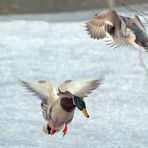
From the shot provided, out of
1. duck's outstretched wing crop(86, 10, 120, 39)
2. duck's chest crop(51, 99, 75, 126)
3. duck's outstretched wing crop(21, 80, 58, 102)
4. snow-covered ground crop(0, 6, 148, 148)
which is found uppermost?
duck's outstretched wing crop(86, 10, 120, 39)

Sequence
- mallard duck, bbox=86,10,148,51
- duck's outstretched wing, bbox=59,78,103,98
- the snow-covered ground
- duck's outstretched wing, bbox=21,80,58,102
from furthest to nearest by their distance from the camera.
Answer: the snow-covered ground → duck's outstretched wing, bbox=21,80,58,102 → duck's outstretched wing, bbox=59,78,103,98 → mallard duck, bbox=86,10,148,51

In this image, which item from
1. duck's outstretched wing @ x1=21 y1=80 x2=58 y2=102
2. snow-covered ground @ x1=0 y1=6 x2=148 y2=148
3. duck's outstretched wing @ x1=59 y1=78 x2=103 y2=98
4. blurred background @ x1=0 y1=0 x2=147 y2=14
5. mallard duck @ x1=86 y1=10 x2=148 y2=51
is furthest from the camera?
blurred background @ x1=0 y1=0 x2=147 y2=14

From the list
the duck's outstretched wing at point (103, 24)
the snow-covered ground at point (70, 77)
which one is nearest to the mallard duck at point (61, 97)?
the duck's outstretched wing at point (103, 24)

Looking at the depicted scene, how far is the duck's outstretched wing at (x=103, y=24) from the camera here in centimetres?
187

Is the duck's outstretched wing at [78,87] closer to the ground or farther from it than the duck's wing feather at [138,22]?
closer to the ground

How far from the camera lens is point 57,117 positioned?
249 centimetres

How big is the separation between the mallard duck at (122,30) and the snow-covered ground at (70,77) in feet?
5.12

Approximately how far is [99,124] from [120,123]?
0.52ft

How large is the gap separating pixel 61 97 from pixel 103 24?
1.43ft

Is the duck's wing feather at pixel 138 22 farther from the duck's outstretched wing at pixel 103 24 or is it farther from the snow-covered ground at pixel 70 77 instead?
the snow-covered ground at pixel 70 77

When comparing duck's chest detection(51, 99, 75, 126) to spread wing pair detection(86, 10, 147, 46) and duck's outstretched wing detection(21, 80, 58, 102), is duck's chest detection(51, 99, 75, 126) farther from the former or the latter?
spread wing pair detection(86, 10, 147, 46)

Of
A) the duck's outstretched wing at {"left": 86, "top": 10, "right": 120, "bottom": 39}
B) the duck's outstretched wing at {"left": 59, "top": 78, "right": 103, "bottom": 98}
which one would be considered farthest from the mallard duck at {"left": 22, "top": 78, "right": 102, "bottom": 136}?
the duck's outstretched wing at {"left": 86, "top": 10, "right": 120, "bottom": 39}

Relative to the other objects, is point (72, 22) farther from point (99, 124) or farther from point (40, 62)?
point (99, 124)

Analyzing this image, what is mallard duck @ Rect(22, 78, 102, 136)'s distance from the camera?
2180 millimetres
